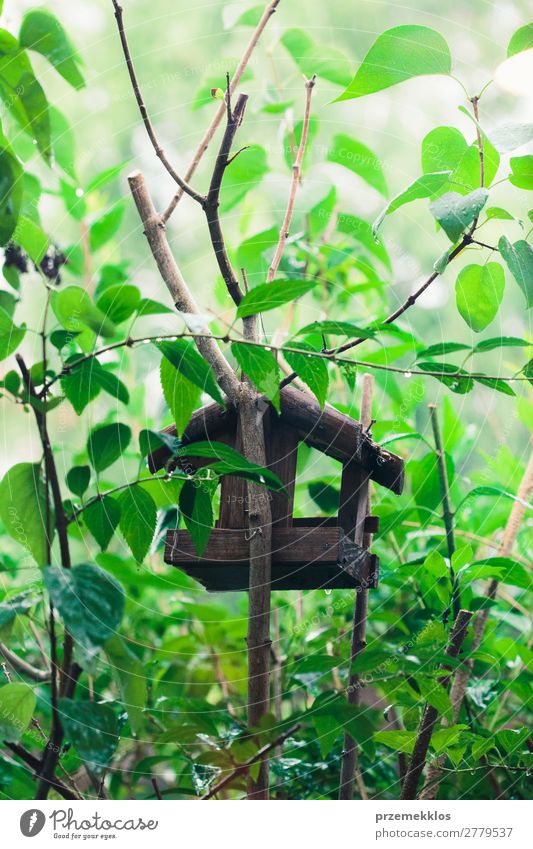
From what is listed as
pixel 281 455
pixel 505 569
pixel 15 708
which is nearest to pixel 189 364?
pixel 281 455

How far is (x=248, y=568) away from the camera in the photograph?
552mm

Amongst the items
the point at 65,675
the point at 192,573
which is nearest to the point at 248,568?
the point at 192,573

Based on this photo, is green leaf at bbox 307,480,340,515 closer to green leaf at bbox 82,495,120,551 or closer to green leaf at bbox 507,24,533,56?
green leaf at bbox 82,495,120,551

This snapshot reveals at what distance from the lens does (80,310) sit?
46 cm

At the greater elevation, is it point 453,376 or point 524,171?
point 524,171

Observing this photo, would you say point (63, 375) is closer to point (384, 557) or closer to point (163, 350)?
point (163, 350)

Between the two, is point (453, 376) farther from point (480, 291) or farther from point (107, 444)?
point (107, 444)

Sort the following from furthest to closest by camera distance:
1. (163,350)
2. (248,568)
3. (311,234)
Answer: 1. (311,234)
2. (248,568)
3. (163,350)

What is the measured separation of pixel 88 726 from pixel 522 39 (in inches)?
21.2

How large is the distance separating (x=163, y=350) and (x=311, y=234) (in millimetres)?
453

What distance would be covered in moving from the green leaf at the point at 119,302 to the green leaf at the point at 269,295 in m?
0.07

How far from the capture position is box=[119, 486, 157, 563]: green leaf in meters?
0.48

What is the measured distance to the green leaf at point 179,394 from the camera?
1.61 feet
